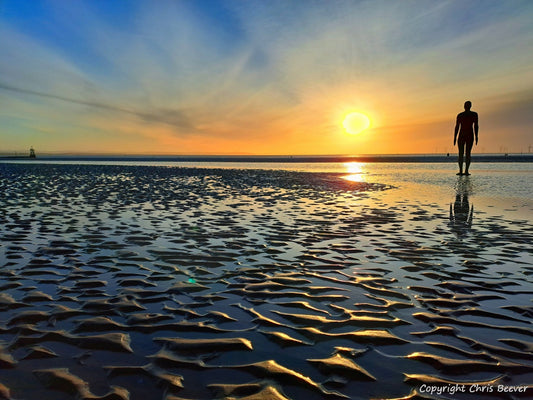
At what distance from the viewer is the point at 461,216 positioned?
42.8 feet

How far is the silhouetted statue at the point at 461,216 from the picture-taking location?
1091cm

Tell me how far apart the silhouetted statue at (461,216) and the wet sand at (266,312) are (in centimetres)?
14

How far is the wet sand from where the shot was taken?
354 centimetres

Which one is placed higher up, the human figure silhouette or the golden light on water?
the human figure silhouette

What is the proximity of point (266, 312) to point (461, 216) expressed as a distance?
34.7ft

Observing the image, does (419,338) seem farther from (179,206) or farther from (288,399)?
(179,206)

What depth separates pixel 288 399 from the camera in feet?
10.7

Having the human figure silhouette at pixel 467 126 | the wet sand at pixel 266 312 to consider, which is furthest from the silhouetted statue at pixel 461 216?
the human figure silhouette at pixel 467 126

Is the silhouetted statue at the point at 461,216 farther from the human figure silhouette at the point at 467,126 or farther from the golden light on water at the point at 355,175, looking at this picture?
the golden light on water at the point at 355,175

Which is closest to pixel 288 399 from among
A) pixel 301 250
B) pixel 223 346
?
pixel 223 346

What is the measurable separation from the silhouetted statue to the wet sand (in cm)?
14

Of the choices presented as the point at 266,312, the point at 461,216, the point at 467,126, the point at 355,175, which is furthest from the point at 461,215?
the point at 355,175

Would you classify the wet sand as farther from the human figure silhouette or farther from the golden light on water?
the golden light on water

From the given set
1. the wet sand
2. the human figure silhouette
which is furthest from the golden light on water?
the wet sand
